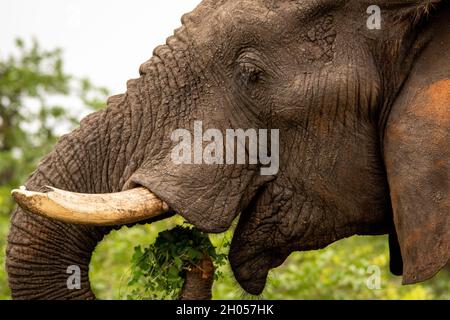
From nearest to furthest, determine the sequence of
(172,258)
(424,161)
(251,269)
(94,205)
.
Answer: (94,205) → (424,161) → (251,269) → (172,258)

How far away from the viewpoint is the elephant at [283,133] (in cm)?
387

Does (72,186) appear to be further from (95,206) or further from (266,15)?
(266,15)

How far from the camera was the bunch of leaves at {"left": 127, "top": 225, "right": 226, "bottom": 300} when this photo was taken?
433 centimetres

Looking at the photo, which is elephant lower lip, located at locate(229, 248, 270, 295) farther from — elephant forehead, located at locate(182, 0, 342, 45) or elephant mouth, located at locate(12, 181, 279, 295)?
elephant forehead, located at locate(182, 0, 342, 45)

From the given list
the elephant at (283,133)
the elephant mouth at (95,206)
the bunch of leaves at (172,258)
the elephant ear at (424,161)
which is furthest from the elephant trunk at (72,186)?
the elephant ear at (424,161)

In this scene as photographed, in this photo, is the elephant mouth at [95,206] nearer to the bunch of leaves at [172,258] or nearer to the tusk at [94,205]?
Answer: the tusk at [94,205]

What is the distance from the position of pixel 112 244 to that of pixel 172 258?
3.83 meters

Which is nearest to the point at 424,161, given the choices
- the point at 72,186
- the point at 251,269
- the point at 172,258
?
the point at 251,269

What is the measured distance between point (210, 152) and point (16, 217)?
805 mm

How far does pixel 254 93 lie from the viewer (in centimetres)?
399

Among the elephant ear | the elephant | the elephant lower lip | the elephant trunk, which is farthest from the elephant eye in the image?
the elephant lower lip

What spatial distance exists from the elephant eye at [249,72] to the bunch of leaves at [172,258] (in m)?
0.74

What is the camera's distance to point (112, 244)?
26.7 feet
